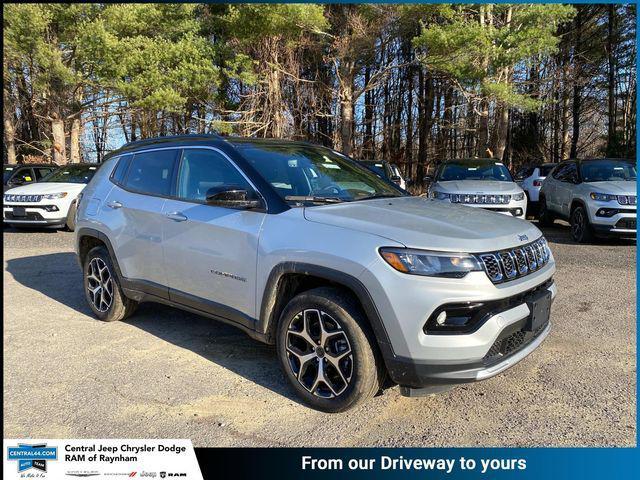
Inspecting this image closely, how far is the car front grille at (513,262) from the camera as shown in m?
2.75

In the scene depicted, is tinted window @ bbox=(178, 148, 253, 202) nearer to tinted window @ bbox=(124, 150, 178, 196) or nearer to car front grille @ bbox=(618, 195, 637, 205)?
tinted window @ bbox=(124, 150, 178, 196)

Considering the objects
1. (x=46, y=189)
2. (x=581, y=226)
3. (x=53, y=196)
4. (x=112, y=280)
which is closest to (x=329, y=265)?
(x=112, y=280)

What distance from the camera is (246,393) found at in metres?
3.37

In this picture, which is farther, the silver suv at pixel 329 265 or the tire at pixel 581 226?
the tire at pixel 581 226

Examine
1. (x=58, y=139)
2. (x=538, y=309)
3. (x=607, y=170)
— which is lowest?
(x=538, y=309)

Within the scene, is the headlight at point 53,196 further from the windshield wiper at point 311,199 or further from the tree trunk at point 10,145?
the tree trunk at point 10,145

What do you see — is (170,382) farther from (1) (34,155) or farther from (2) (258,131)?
(1) (34,155)

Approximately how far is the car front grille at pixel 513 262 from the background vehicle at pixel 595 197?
19.8 ft

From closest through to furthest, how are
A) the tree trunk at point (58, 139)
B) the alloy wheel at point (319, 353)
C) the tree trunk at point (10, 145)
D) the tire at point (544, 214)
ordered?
the alloy wheel at point (319, 353) → the tire at point (544, 214) → the tree trunk at point (58, 139) → the tree trunk at point (10, 145)

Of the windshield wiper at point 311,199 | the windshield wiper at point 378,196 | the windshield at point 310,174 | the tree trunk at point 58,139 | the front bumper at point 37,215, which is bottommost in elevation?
the front bumper at point 37,215

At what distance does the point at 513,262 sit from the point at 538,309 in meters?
0.35

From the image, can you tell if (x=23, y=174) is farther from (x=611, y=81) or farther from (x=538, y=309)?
(x=611, y=81)

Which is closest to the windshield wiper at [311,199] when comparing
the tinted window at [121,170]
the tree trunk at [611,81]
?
the tinted window at [121,170]

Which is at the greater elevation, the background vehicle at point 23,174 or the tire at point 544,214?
the background vehicle at point 23,174
